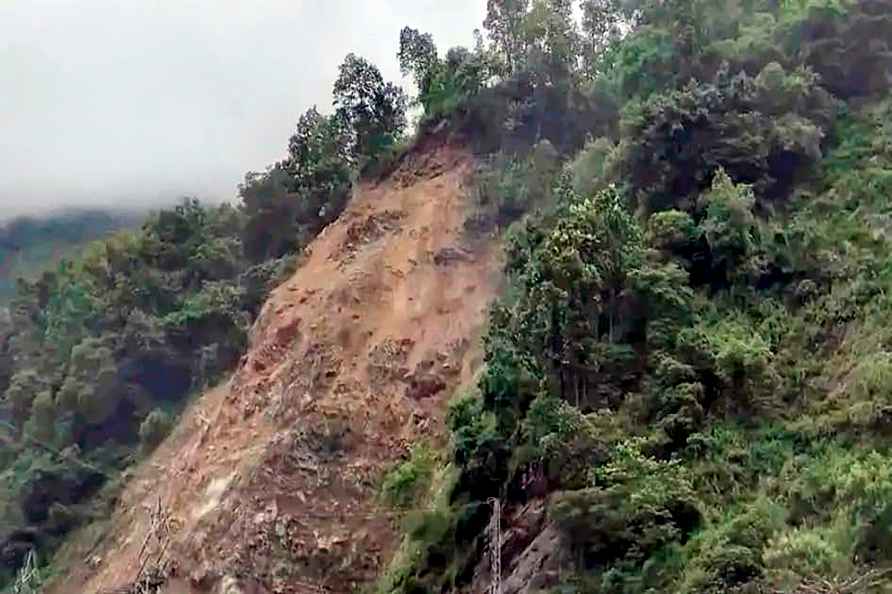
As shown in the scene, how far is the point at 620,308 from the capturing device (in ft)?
70.0

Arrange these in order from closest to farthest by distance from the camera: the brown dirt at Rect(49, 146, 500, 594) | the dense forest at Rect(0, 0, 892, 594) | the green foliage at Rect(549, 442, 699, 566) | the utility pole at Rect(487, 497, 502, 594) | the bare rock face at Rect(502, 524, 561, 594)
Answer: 1. the green foliage at Rect(549, 442, 699, 566)
2. the dense forest at Rect(0, 0, 892, 594)
3. the bare rock face at Rect(502, 524, 561, 594)
4. the utility pole at Rect(487, 497, 502, 594)
5. the brown dirt at Rect(49, 146, 500, 594)

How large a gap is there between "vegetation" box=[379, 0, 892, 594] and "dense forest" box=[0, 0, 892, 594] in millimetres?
49

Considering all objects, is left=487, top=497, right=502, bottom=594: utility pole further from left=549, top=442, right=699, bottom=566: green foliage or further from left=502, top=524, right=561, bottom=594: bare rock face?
left=549, top=442, right=699, bottom=566: green foliage

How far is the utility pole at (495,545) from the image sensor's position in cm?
1983

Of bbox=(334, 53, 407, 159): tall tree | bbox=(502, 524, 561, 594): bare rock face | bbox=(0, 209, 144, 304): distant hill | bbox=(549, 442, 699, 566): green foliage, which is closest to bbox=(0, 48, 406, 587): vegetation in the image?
bbox=(334, 53, 407, 159): tall tree

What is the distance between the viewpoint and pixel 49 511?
3353 cm

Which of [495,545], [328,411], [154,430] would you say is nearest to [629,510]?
[495,545]

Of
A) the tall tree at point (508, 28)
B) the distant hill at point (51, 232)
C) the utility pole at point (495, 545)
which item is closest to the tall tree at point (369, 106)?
the tall tree at point (508, 28)

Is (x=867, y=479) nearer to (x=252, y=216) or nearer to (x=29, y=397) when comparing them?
(x=252, y=216)

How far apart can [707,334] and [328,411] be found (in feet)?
33.1

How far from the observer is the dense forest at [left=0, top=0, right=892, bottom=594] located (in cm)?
1780

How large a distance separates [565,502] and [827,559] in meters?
4.06

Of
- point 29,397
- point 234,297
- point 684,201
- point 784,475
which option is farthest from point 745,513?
point 29,397

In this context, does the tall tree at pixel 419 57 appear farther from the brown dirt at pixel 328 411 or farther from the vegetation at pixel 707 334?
the vegetation at pixel 707 334
